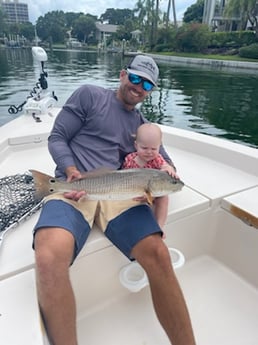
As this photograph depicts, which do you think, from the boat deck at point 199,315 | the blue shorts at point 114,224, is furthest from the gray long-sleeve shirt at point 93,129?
the boat deck at point 199,315

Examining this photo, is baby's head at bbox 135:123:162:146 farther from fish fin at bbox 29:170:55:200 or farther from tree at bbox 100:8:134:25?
tree at bbox 100:8:134:25

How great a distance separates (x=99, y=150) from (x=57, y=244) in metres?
0.80

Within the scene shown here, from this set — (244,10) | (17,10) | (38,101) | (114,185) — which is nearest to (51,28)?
(17,10)

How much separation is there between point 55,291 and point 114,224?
496mm

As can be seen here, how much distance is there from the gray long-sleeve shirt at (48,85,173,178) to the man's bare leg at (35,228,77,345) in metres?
0.63

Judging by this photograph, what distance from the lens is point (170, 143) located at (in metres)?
3.30

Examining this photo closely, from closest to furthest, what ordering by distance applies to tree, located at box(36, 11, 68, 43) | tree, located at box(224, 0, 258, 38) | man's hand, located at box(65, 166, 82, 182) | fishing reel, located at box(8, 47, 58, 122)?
man's hand, located at box(65, 166, 82, 182) < fishing reel, located at box(8, 47, 58, 122) < tree, located at box(224, 0, 258, 38) < tree, located at box(36, 11, 68, 43)

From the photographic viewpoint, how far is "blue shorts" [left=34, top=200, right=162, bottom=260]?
58.7 inches

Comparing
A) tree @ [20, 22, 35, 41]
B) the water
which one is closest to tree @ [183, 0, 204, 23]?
the water

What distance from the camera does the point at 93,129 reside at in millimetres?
1996

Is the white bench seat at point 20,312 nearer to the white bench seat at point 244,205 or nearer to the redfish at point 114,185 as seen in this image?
the redfish at point 114,185

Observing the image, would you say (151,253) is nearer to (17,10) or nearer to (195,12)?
(195,12)

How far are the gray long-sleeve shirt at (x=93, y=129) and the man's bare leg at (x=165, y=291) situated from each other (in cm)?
67

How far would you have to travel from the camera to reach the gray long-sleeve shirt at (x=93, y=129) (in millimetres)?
1931
